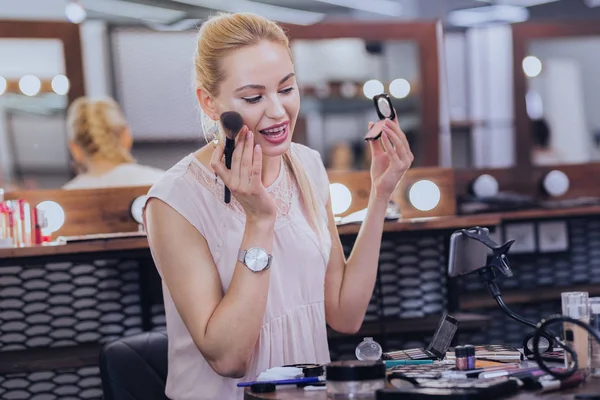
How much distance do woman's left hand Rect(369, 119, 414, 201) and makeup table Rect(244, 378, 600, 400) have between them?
0.62m

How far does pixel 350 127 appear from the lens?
5.83 metres

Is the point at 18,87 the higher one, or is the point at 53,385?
the point at 18,87

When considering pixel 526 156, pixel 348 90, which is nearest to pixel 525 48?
pixel 526 156

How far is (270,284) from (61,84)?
2.35 meters

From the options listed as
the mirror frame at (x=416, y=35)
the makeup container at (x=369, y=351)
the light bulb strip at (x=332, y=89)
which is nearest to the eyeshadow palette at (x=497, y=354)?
the makeup container at (x=369, y=351)

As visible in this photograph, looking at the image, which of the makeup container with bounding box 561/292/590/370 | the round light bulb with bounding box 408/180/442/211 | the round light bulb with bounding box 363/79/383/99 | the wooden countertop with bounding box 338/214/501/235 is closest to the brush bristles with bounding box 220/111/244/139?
the makeup container with bounding box 561/292/590/370

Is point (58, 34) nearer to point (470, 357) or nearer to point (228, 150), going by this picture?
point (228, 150)

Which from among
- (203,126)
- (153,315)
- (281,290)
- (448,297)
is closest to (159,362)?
(281,290)

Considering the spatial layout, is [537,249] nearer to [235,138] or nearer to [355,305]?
[355,305]

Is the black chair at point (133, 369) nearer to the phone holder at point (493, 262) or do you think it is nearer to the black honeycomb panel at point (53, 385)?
the phone holder at point (493, 262)

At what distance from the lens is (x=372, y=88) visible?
5.36 metres

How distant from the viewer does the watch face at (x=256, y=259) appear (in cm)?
167

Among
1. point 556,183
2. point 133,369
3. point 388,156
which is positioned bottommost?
point 133,369

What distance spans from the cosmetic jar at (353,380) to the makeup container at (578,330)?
337mm
